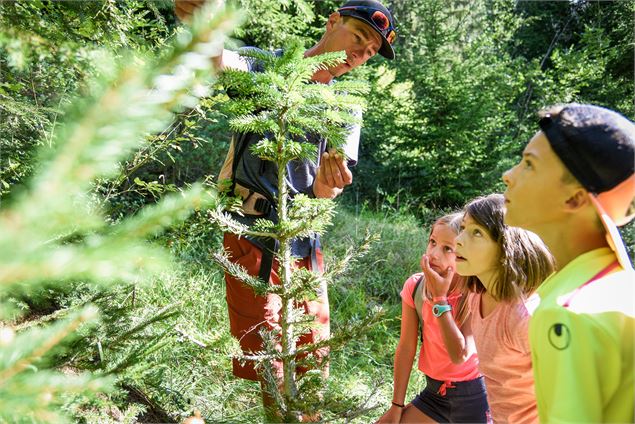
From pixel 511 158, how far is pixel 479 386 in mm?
6307

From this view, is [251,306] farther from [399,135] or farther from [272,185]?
[399,135]

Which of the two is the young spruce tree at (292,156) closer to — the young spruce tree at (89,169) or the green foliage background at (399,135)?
the green foliage background at (399,135)

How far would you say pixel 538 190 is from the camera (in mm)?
1066

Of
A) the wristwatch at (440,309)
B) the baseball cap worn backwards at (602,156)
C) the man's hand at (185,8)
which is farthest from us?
the wristwatch at (440,309)

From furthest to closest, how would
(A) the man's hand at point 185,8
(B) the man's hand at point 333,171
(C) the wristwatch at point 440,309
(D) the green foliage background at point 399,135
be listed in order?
(D) the green foliage background at point 399,135
(C) the wristwatch at point 440,309
(B) the man's hand at point 333,171
(A) the man's hand at point 185,8

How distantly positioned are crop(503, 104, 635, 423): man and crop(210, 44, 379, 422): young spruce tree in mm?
557

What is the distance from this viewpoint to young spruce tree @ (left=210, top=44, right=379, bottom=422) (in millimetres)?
1396

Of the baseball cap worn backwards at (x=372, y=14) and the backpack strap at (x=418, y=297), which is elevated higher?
the baseball cap worn backwards at (x=372, y=14)

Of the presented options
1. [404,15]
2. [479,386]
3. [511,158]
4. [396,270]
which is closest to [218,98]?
[479,386]

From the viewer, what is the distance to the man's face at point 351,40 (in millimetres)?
2168

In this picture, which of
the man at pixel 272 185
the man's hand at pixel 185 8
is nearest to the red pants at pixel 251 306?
the man at pixel 272 185

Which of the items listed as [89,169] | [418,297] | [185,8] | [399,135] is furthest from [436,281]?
[399,135]

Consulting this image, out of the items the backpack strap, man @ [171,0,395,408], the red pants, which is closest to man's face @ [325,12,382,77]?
man @ [171,0,395,408]

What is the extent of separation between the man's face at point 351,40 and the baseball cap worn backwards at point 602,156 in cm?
127
